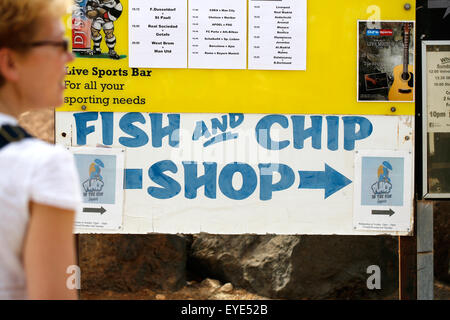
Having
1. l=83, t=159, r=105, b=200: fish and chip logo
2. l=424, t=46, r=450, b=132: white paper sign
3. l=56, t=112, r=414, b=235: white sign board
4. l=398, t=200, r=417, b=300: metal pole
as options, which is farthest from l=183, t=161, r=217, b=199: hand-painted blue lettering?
l=424, t=46, r=450, b=132: white paper sign

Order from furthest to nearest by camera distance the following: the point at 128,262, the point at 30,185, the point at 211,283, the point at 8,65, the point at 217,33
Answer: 1. the point at 211,283
2. the point at 128,262
3. the point at 217,33
4. the point at 8,65
5. the point at 30,185

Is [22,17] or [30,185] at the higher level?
[22,17]

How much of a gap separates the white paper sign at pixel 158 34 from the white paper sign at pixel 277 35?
44 cm

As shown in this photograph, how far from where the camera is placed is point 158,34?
3.51 metres

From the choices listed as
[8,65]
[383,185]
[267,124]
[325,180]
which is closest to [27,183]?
[8,65]

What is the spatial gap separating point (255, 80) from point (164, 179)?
0.85 meters

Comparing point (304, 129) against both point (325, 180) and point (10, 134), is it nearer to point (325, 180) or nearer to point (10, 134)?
point (325, 180)

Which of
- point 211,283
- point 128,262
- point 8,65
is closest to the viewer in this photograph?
point 8,65

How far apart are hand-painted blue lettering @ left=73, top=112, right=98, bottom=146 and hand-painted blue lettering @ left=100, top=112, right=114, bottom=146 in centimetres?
6

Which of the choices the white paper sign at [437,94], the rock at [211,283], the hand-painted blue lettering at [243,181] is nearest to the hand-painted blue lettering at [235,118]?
the hand-painted blue lettering at [243,181]

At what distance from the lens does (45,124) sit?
6.75 meters

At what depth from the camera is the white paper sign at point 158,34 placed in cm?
351

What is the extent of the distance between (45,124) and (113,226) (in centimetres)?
364

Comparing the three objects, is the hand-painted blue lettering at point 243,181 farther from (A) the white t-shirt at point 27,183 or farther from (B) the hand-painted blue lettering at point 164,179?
(A) the white t-shirt at point 27,183
